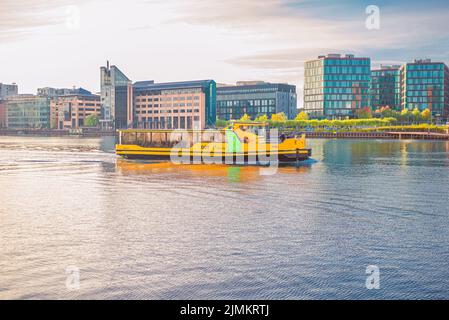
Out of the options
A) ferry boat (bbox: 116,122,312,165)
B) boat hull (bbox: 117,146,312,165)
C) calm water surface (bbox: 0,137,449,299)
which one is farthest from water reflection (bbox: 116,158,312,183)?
calm water surface (bbox: 0,137,449,299)

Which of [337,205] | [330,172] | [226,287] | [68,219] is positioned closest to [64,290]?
[226,287]

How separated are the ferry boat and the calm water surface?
18.1m

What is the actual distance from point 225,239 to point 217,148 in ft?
124

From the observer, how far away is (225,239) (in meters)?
20.8

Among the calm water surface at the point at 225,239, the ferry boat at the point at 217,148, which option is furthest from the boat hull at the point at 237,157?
the calm water surface at the point at 225,239

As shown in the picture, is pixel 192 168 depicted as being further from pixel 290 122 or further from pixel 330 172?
pixel 290 122

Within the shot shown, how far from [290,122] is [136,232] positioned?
178198mm

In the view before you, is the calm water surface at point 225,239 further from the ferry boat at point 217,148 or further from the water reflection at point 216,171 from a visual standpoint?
the ferry boat at point 217,148

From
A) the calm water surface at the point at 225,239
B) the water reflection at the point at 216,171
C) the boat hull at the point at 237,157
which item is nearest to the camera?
the calm water surface at the point at 225,239

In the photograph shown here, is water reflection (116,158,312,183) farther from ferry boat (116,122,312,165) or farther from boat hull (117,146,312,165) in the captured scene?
ferry boat (116,122,312,165)

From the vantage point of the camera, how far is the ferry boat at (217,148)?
57.4 meters

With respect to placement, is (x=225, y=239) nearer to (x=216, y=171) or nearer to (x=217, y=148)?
(x=216, y=171)

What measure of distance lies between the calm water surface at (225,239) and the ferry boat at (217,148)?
18068 millimetres

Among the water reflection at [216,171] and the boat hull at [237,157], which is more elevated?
the boat hull at [237,157]
